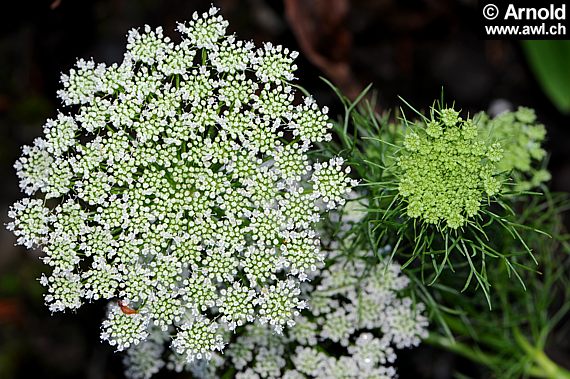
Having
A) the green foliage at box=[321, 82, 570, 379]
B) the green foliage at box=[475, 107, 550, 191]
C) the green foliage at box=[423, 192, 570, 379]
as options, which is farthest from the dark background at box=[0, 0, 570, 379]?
the green foliage at box=[475, 107, 550, 191]

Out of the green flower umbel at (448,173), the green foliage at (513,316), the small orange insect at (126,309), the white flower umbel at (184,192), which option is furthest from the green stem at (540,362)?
the small orange insect at (126,309)

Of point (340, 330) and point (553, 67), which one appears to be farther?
point (553, 67)

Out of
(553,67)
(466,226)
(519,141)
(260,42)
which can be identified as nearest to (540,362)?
(519,141)

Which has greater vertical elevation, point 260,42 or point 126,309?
point 260,42

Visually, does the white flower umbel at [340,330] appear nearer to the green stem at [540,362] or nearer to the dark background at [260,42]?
the green stem at [540,362]

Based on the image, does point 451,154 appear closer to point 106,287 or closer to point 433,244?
point 433,244

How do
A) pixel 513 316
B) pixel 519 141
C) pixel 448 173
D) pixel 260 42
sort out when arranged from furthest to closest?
pixel 260 42
pixel 513 316
pixel 519 141
pixel 448 173

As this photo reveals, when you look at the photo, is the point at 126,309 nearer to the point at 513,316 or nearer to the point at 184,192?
the point at 184,192
